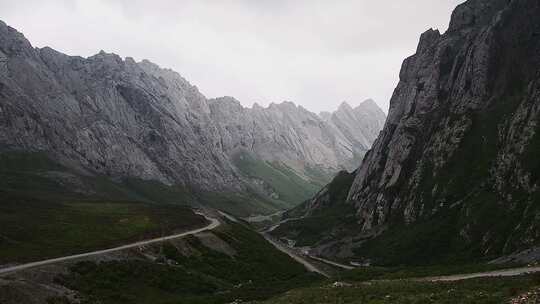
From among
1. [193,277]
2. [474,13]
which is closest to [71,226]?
[193,277]

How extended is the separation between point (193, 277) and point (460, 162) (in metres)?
87.7

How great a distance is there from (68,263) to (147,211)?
66979 mm

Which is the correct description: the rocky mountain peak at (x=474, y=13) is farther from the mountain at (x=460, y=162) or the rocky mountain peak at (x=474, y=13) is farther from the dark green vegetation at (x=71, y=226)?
the dark green vegetation at (x=71, y=226)

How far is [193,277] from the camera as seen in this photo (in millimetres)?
76188

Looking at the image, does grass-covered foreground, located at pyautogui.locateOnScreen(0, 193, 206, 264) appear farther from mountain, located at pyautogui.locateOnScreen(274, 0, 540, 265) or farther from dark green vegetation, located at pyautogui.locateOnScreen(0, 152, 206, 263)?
mountain, located at pyautogui.locateOnScreen(274, 0, 540, 265)

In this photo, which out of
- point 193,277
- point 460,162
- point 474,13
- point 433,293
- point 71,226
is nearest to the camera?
point 433,293

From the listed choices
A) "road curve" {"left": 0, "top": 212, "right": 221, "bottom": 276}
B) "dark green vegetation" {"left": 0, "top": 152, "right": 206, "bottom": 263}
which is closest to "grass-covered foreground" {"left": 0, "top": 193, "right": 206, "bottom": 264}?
"dark green vegetation" {"left": 0, "top": 152, "right": 206, "bottom": 263}

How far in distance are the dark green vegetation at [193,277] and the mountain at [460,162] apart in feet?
118

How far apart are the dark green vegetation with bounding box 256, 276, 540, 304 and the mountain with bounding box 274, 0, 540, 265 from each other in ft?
139

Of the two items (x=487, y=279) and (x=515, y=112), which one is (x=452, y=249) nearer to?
(x=515, y=112)

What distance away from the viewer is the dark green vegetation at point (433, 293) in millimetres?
32650

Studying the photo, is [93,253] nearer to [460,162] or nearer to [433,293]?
[433,293]

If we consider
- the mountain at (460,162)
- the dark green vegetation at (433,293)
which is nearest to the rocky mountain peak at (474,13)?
the mountain at (460,162)

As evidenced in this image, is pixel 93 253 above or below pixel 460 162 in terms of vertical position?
below
